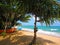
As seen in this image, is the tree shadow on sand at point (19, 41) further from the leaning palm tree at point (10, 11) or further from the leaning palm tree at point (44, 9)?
the leaning palm tree at point (44, 9)

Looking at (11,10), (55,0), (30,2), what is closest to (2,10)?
(11,10)

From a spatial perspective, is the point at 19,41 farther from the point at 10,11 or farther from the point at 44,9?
the point at 44,9

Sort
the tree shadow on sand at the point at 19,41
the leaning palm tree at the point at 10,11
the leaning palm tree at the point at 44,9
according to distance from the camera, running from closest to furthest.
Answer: the leaning palm tree at the point at 44,9, the leaning palm tree at the point at 10,11, the tree shadow on sand at the point at 19,41

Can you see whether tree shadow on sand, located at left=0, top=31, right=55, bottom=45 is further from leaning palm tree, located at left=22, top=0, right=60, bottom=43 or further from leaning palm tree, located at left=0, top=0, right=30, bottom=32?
leaning palm tree, located at left=22, top=0, right=60, bottom=43

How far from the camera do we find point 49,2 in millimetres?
→ 9438

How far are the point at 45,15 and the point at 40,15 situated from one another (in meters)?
0.27

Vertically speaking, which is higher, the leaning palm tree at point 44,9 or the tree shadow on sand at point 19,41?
the leaning palm tree at point 44,9

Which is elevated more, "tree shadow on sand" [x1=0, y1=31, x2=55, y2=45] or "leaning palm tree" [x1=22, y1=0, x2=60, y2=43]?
"leaning palm tree" [x1=22, y1=0, x2=60, y2=43]

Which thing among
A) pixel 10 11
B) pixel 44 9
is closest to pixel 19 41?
pixel 10 11

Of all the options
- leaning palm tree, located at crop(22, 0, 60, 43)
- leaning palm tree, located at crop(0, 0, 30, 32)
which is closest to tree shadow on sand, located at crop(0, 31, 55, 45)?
leaning palm tree, located at crop(0, 0, 30, 32)

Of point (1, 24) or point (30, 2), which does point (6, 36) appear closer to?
point (1, 24)

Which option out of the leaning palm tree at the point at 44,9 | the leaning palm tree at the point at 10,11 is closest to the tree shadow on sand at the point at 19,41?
the leaning palm tree at the point at 10,11

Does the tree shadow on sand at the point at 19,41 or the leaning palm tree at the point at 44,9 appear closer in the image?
the leaning palm tree at the point at 44,9

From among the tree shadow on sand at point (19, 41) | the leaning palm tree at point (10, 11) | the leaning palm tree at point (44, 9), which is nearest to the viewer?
the leaning palm tree at point (44, 9)
